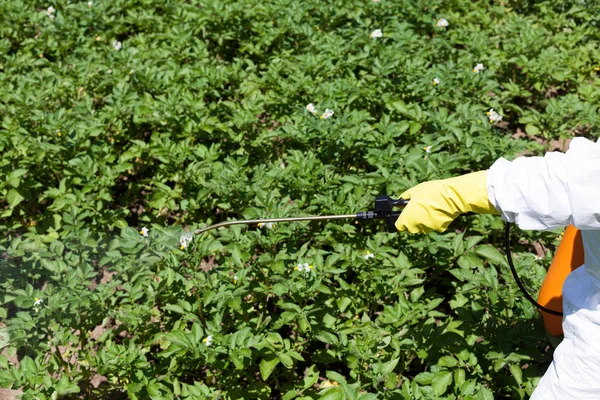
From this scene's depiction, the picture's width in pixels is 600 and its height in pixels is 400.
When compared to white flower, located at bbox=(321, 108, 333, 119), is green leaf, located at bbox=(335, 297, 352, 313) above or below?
below

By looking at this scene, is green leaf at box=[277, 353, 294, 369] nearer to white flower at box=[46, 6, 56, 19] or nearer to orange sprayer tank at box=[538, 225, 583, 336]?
orange sprayer tank at box=[538, 225, 583, 336]

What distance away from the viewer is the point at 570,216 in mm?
2025

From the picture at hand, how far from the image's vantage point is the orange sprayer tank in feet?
8.52

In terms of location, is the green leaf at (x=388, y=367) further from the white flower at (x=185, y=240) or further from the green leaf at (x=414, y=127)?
the green leaf at (x=414, y=127)

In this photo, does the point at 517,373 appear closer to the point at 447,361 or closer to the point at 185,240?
the point at 447,361

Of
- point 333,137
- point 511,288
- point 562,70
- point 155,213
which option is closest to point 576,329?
point 511,288

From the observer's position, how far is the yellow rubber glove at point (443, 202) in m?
2.24

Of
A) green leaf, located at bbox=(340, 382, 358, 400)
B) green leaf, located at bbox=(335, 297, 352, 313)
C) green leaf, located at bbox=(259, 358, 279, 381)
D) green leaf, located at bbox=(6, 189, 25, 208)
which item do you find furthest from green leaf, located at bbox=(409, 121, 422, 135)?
green leaf, located at bbox=(6, 189, 25, 208)

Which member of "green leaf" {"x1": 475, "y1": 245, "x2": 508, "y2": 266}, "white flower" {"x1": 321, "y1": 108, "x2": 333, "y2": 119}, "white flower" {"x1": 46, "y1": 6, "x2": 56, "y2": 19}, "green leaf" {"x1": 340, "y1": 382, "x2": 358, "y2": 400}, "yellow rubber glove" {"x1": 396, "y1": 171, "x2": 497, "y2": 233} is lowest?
"white flower" {"x1": 46, "y1": 6, "x2": 56, "y2": 19}

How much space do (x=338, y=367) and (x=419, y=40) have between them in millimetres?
2393

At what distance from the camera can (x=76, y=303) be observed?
287 centimetres

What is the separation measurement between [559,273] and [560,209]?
2.38 ft

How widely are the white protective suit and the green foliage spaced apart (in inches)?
17.3

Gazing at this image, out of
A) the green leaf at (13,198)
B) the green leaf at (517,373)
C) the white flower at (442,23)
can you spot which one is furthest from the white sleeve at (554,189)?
the white flower at (442,23)
